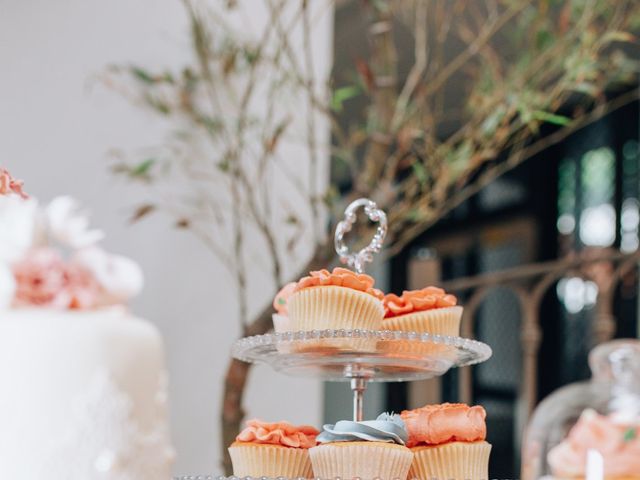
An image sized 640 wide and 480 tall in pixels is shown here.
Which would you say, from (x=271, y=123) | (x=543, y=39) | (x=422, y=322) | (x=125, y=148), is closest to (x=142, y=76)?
(x=125, y=148)

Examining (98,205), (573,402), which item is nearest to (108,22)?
(98,205)

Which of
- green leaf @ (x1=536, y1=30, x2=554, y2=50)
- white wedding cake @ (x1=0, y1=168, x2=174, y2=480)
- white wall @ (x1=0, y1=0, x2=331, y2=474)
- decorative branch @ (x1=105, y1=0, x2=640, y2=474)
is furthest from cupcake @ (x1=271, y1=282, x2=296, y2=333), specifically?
green leaf @ (x1=536, y1=30, x2=554, y2=50)

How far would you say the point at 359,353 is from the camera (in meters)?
1.01

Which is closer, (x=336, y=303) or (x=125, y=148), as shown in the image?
(x=336, y=303)

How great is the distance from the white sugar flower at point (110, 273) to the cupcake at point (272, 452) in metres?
0.41

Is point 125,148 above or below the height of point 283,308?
above

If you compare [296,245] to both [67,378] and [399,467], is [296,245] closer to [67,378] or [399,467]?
[399,467]

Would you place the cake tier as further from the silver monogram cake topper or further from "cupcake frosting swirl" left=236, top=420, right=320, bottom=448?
the silver monogram cake topper

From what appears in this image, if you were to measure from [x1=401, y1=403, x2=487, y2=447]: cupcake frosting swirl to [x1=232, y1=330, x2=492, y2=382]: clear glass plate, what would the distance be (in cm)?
5

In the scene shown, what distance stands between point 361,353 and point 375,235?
16 cm

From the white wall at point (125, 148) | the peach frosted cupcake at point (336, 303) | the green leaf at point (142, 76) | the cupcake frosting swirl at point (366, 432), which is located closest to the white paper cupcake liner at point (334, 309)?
the peach frosted cupcake at point (336, 303)

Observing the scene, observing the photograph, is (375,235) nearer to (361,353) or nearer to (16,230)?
(361,353)

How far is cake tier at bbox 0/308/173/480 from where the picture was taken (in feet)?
1.93

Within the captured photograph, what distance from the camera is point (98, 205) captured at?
278 centimetres
